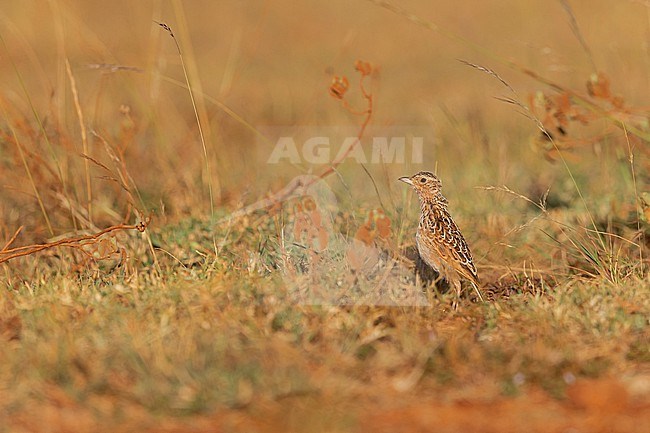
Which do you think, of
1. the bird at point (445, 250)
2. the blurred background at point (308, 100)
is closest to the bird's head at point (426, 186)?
the bird at point (445, 250)

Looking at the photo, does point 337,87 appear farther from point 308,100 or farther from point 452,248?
point 308,100

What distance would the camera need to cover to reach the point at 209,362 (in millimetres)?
3715

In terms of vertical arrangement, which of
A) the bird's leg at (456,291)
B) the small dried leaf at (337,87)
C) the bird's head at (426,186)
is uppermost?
the small dried leaf at (337,87)

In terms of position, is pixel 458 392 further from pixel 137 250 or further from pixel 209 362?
pixel 137 250

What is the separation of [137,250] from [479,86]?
269 inches

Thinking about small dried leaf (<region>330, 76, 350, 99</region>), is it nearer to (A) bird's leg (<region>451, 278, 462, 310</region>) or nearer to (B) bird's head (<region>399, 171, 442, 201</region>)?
(B) bird's head (<region>399, 171, 442, 201</region>)

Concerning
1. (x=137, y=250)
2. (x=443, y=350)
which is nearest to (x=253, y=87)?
(x=137, y=250)
